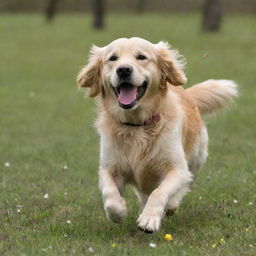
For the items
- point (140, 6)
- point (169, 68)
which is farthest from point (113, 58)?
point (140, 6)

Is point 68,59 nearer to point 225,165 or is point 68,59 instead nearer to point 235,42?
point 235,42

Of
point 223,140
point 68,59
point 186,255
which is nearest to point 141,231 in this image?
point 186,255

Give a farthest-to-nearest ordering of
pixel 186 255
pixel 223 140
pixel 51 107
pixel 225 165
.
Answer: pixel 51 107, pixel 223 140, pixel 225 165, pixel 186 255

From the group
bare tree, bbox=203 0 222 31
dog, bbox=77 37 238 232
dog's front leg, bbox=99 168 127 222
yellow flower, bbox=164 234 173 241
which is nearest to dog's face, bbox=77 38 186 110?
dog, bbox=77 37 238 232

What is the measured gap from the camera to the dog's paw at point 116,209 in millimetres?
5027

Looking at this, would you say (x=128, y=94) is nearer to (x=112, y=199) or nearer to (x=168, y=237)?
(x=112, y=199)

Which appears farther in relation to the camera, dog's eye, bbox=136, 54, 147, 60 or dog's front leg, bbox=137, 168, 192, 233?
dog's eye, bbox=136, 54, 147, 60

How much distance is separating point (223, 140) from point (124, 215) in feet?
17.2

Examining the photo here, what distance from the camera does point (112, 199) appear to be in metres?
5.10

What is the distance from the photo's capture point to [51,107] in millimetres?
13789

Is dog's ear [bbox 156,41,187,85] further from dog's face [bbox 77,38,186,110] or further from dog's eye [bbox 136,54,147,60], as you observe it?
dog's eye [bbox 136,54,147,60]

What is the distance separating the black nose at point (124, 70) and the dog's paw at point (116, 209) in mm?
992

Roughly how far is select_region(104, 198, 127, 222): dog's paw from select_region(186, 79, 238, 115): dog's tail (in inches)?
87.9

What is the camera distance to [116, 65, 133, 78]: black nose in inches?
206
